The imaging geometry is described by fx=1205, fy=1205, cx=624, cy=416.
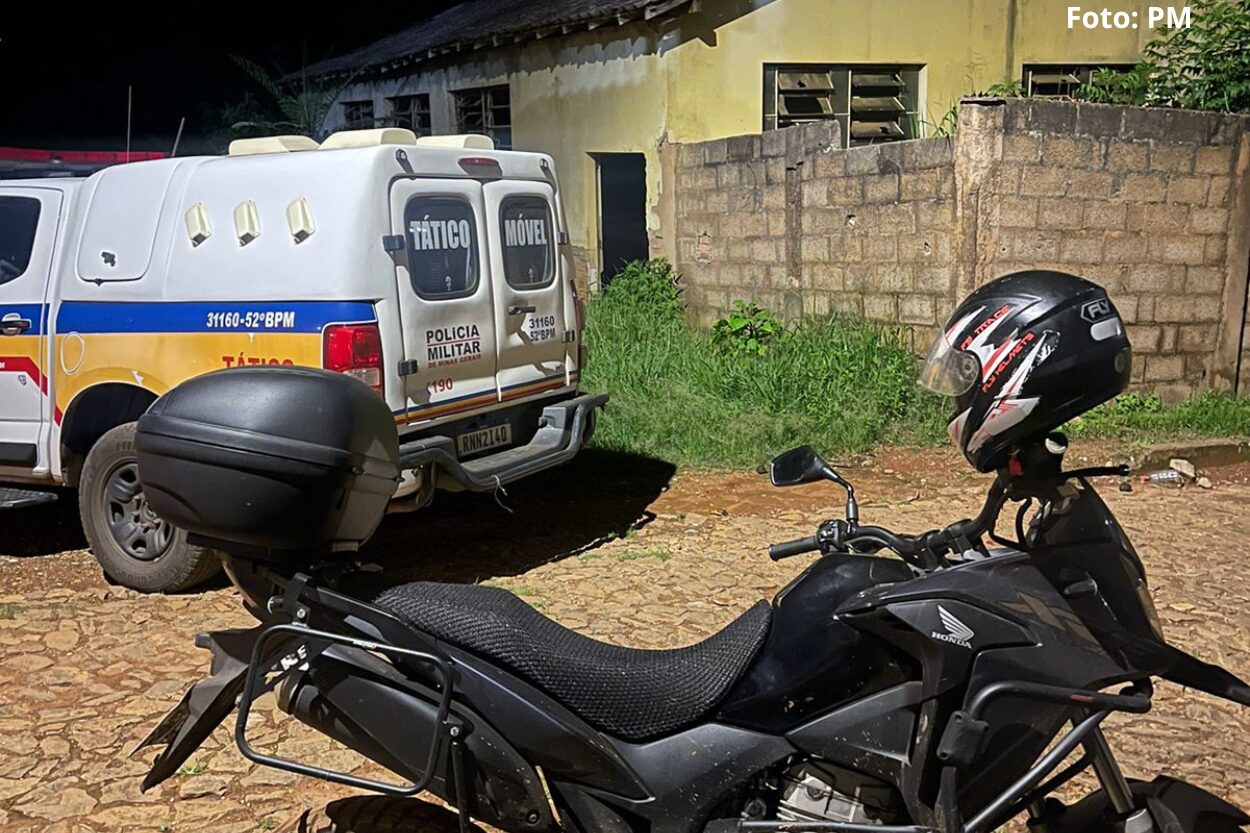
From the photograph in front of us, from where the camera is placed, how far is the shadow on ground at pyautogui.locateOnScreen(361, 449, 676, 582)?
5.95m

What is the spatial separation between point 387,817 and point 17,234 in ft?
13.9

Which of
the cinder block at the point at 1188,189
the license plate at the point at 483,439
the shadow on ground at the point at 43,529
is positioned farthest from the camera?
the cinder block at the point at 1188,189

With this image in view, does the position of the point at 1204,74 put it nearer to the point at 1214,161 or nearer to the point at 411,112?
the point at 1214,161

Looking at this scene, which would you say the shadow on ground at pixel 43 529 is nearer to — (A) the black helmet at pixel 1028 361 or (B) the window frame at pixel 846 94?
(A) the black helmet at pixel 1028 361

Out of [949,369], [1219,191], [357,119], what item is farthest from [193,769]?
A: [357,119]

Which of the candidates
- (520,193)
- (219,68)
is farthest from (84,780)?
(219,68)

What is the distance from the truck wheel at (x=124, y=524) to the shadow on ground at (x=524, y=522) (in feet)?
3.28

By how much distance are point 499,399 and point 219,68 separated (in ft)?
51.7

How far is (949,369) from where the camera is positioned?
2338 millimetres

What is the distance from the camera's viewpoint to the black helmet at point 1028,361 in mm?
2248

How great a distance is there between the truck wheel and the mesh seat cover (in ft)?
10.5

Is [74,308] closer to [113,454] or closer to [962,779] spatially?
[113,454]

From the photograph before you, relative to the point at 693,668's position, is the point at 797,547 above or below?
above

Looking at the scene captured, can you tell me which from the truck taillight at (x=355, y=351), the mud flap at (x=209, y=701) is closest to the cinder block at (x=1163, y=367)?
the truck taillight at (x=355, y=351)
